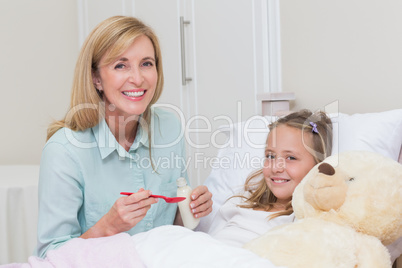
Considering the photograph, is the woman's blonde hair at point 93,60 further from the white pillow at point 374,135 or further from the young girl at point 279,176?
the white pillow at point 374,135

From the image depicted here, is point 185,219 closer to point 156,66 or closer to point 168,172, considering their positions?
point 168,172

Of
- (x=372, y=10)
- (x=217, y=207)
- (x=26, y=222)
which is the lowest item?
(x=26, y=222)

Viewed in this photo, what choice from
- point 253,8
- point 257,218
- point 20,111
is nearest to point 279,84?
point 253,8

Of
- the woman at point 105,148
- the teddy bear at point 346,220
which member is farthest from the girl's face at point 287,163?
Answer: the teddy bear at point 346,220

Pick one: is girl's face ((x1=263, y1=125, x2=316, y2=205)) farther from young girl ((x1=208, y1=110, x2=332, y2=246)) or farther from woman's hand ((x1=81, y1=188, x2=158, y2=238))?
woman's hand ((x1=81, y1=188, x2=158, y2=238))

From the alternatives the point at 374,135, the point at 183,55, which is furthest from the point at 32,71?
the point at 374,135

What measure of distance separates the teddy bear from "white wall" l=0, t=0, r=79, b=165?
2286 mm

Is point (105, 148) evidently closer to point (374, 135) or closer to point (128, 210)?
point (128, 210)

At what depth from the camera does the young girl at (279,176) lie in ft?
4.56

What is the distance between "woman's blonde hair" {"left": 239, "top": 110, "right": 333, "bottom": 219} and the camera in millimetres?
1467

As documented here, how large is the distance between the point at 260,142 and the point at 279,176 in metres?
0.25

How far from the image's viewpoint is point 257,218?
55.3 inches

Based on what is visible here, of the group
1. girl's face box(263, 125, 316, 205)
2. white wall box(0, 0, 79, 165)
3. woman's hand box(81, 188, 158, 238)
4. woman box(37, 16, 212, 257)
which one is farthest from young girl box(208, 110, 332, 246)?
white wall box(0, 0, 79, 165)

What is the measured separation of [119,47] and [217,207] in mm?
618
